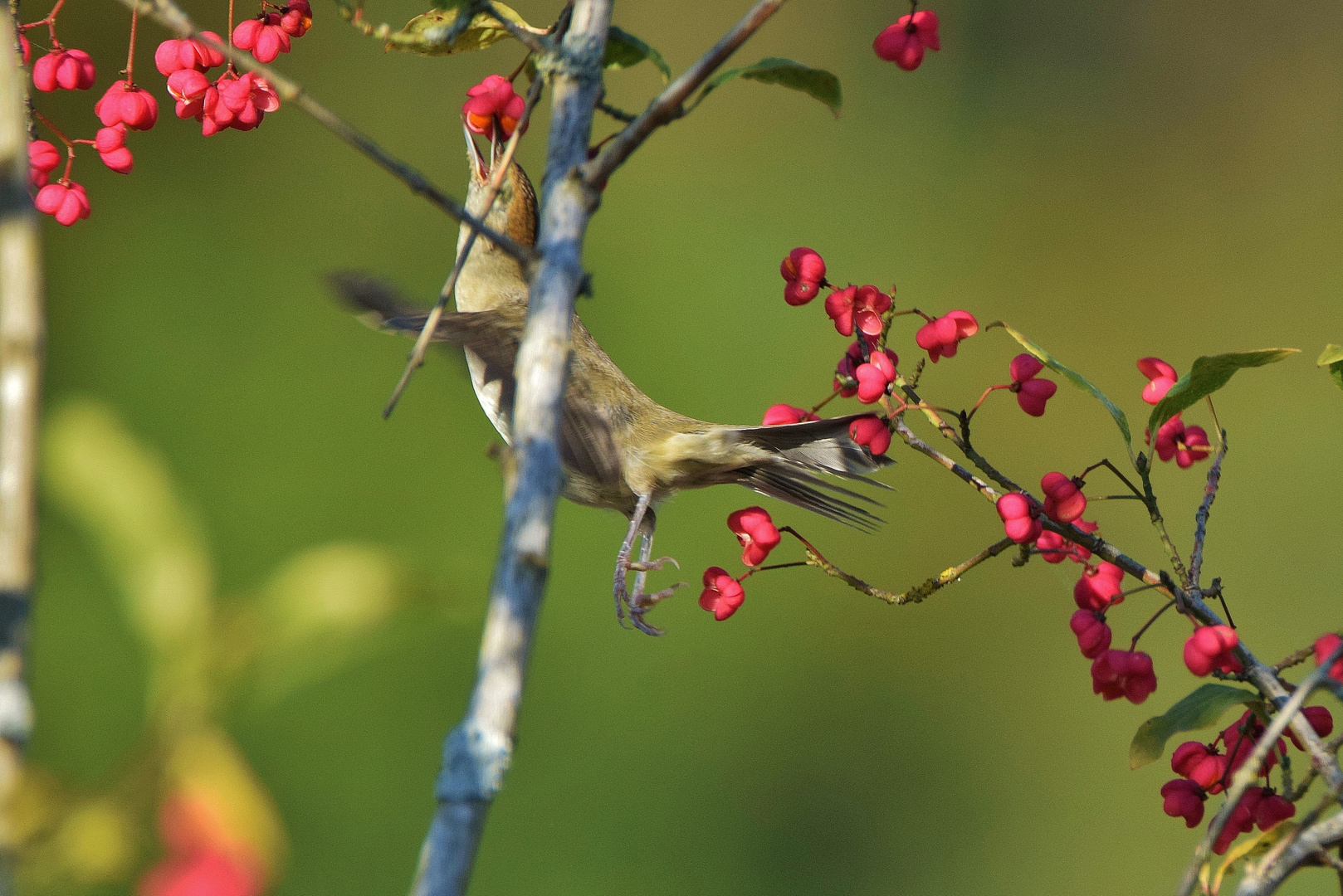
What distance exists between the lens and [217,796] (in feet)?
1.13

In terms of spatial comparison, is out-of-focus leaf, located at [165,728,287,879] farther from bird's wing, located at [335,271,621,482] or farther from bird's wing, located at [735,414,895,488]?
bird's wing, located at [735,414,895,488]

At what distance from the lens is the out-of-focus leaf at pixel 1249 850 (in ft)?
2.18

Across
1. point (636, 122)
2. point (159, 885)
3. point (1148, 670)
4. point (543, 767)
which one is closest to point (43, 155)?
point (636, 122)

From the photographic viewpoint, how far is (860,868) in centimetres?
310

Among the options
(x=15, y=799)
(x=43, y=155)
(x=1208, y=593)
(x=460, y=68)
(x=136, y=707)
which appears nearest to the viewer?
(x=15, y=799)

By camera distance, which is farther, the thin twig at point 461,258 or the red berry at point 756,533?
the red berry at point 756,533

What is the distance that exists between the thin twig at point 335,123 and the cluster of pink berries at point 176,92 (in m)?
0.57

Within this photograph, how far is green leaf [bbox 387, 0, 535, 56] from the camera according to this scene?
736 millimetres

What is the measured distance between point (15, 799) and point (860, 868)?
9.97ft

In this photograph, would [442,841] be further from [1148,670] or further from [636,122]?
[1148,670]

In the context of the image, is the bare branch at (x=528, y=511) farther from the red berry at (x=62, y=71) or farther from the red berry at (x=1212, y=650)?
the red berry at (x=62, y=71)

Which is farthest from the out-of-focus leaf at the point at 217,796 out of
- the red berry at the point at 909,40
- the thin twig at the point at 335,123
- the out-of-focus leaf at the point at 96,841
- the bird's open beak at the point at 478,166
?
the bird's open beak at the point at 478,166

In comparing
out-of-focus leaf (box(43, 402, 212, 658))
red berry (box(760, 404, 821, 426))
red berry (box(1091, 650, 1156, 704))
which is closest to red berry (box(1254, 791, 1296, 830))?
red berry (box(1091, 650, 1156, 704))

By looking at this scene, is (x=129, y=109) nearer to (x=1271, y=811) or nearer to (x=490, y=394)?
(x=490, y=394)
